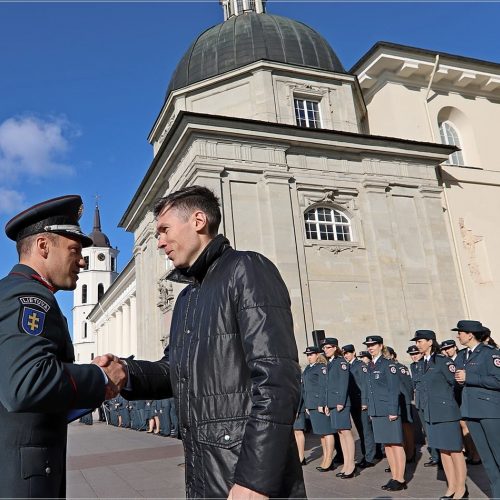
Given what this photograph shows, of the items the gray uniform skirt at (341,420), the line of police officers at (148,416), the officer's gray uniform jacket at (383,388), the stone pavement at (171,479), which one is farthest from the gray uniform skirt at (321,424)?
the line of police officers at (148,416)

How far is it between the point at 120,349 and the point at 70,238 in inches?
1920

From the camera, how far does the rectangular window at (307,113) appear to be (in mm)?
22469

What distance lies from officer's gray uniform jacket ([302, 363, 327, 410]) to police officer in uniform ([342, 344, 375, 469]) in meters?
0.77

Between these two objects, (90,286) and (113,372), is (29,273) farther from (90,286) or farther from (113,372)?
(90,286)

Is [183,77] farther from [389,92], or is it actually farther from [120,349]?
[120,349]

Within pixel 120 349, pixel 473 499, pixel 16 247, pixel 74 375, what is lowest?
pixel 473 499

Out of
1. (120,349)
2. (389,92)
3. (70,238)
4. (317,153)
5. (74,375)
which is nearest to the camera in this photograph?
(74,375)

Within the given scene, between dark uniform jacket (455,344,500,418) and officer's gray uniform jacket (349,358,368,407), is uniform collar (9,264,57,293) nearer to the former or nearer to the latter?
dark uniform jacket (455,344,500,418)

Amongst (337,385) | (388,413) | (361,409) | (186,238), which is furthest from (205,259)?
(361,409)

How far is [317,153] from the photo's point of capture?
19766 mm

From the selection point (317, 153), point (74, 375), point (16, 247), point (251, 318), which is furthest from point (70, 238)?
point (317, 153)

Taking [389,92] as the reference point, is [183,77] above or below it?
above

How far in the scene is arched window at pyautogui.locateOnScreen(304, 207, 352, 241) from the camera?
1928 centimetres

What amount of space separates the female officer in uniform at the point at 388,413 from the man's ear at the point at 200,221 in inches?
245
